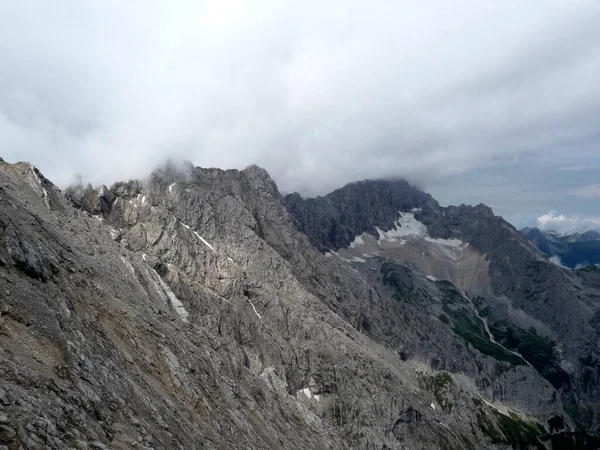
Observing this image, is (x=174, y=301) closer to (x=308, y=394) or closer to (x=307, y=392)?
(x=307, y=392)

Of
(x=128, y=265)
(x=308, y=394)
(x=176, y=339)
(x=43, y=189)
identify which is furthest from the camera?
(x=308, y=394)

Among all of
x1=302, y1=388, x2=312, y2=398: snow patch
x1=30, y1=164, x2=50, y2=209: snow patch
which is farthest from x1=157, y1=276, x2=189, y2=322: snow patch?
x1=302, y1=388, x2=312, y2=398: snow patch

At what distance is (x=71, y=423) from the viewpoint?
25.1 m

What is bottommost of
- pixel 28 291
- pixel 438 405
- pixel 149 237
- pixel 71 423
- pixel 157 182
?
pixel 438 405

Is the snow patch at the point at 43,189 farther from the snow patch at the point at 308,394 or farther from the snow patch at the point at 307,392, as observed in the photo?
the snow patch at the point at 307,392

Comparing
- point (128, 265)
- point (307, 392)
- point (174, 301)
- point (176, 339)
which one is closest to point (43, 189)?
point (128, 265)

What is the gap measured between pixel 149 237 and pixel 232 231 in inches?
1378

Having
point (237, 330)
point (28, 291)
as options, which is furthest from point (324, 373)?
point (28, 291)

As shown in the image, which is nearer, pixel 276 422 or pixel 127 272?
pixel 276 422

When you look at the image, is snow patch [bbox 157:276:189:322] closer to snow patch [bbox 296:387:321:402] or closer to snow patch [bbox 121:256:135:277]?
snow patch [bbox 121:256:135:277]

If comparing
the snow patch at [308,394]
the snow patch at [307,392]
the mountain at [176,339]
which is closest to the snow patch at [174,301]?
the mountain at [176,339]

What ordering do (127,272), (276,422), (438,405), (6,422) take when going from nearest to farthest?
(6,422) < (276,422) < (127,272) < (438,405)

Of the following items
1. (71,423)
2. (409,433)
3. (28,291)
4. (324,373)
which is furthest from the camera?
(409,433)

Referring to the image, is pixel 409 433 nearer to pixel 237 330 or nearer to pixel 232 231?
pixel 237 330
